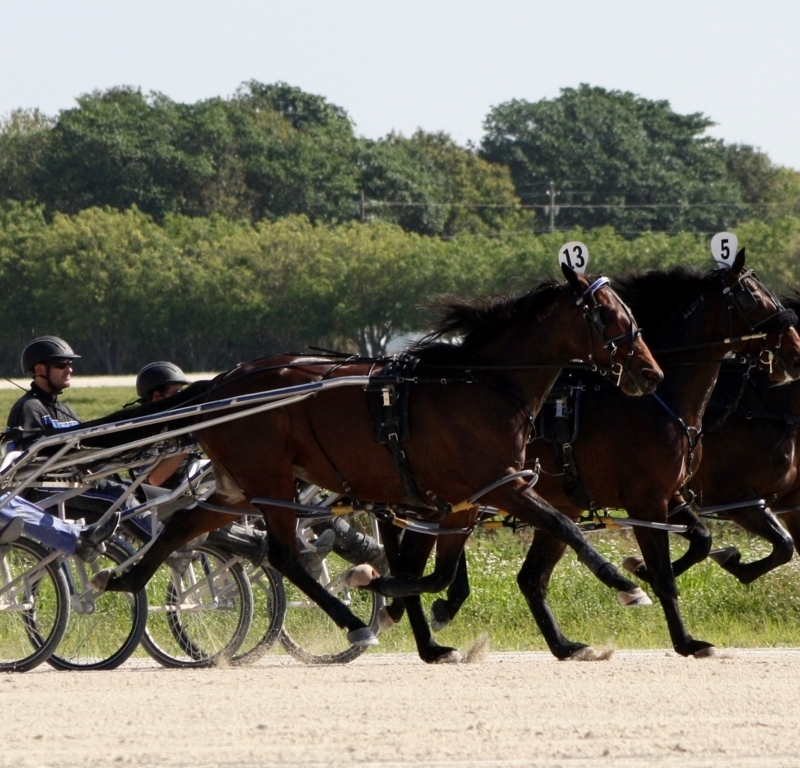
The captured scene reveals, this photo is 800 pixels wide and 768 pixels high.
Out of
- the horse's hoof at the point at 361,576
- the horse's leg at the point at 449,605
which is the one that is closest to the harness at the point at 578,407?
the horse's leg at the point at 449,605

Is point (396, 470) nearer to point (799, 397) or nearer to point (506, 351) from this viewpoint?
point (506, 351)

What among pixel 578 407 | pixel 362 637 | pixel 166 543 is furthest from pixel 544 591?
pixel 166 543

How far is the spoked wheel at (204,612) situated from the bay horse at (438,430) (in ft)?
1.01

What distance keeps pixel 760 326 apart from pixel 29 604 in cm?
398

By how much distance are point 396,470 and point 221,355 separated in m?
34.0

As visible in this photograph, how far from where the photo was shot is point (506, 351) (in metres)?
7.77

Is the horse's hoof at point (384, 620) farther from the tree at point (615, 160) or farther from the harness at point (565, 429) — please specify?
the tree at point (615, 160)

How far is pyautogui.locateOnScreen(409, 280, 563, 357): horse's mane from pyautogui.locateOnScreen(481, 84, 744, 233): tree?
2346 inches

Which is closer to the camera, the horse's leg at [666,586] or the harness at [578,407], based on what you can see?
the horse's leg at [666,586]

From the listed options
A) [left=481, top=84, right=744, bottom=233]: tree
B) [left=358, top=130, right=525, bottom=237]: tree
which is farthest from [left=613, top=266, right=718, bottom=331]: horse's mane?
[left=481, top=84, right=744, bottom=233]: tree

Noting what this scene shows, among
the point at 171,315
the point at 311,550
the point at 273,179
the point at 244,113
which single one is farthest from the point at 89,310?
the point at 311,550

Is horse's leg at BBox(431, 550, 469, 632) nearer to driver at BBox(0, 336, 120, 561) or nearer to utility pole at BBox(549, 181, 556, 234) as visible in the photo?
driver at BBox(0, 336, 120, 561)

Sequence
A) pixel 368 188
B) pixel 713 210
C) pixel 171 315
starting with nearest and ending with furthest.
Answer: pixel 171 315 → pixel 368 188 → pixel 713 210

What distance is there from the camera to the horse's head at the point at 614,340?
24.5 feet
